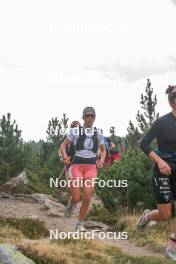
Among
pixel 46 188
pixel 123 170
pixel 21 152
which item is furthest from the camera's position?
pixel 21 152

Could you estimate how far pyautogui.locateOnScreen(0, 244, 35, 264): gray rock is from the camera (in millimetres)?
5344

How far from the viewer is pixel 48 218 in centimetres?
1104

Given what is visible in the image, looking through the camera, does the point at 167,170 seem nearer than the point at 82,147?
Yes

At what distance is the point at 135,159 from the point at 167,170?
438 centimetres

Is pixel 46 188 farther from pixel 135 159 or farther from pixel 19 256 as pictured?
pixel 19 256

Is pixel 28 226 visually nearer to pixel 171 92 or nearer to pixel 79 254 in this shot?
pixel 79 254

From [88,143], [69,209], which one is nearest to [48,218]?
[69,209]

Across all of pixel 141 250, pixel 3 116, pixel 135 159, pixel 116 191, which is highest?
pixel 3 116

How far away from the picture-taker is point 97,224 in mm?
9914

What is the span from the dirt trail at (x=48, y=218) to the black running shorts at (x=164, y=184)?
111 centimetres

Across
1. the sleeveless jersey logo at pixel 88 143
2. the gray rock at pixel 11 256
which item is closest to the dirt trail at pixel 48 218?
the sleeveless jersey logo at pixel 88 143

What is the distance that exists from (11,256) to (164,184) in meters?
2.27

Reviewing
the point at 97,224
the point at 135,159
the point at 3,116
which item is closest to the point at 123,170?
the point at 135,159

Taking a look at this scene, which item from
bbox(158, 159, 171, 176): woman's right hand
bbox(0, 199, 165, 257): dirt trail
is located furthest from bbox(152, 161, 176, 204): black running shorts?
bbox(0, 199, 165, 257): dirt trail
